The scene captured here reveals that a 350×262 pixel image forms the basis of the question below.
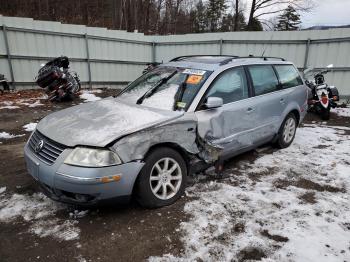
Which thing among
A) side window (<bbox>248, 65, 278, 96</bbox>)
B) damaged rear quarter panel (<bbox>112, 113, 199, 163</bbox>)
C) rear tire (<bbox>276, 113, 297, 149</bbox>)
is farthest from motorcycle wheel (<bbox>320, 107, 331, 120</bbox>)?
damaged rear quarter panel (<bbox>112, 113, 199, 163</bbox>)

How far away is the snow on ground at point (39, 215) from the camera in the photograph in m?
Result: 2.95

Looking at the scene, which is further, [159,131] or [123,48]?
[123,48]

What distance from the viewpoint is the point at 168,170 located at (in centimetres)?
339

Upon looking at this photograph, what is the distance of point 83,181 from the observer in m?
2.80

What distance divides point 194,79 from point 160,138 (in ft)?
3.76

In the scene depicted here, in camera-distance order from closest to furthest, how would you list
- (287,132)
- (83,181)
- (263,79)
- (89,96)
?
(83,181) → (263,79) → (287,132) → (89,96)

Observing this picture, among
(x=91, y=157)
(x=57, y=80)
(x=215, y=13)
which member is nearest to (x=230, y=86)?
(x=91, y=157)

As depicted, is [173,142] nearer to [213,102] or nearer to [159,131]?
[159,131]

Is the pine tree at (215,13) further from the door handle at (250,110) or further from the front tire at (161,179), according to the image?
the front tire at (161,179)

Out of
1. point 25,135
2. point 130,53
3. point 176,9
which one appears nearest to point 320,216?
point 25,135

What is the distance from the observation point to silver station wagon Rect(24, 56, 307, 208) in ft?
9.52

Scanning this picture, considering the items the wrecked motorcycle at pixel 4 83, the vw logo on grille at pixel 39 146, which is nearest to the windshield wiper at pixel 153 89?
the vw logo on grille at pixel 39 146

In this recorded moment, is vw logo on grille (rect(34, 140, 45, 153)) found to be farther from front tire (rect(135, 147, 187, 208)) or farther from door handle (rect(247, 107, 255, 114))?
door handle (rect(247, 107, 255, 114))

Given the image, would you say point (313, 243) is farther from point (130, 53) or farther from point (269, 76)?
point (130, 53)
